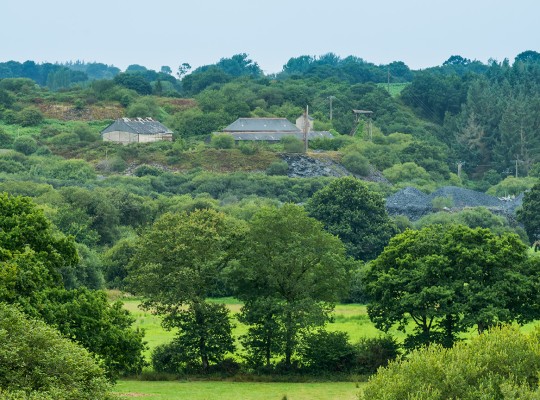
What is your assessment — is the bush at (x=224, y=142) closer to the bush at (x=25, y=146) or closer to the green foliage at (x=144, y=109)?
the bush at (x=25, y=146)

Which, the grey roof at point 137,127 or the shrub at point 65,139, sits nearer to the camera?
the shrub at point 65,139

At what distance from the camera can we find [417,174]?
442 feet

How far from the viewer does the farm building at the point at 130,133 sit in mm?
142250

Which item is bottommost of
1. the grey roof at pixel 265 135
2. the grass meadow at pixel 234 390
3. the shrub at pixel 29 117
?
the grass meadow at pixel 234 390

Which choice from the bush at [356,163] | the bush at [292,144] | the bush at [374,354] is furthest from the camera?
the bush at [292,144]

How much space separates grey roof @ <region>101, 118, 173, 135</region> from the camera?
143 meters

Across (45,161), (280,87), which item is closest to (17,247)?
(45,161)

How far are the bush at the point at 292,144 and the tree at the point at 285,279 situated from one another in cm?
8846

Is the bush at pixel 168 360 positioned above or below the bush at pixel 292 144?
below

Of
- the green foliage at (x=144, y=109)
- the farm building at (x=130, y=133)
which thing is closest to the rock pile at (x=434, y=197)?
the farm building at (x=130, y=133)

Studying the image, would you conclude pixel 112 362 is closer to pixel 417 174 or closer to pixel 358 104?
pixel 417 174

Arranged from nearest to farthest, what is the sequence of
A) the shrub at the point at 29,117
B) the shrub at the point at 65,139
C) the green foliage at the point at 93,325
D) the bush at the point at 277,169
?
the green foliage at the point at 93,325, the bush at the point at 277,169, the shrub at the point at 65,139, the shrub at the point at 29,117

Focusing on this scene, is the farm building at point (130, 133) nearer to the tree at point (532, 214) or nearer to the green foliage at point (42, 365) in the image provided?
the tree at point (532, 214)

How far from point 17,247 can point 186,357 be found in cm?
1123
